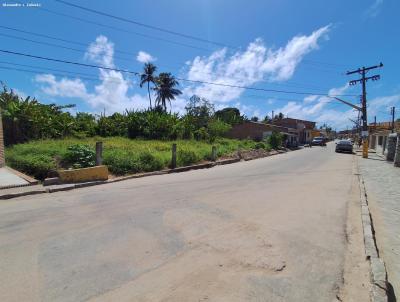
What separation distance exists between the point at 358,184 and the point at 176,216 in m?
9.15

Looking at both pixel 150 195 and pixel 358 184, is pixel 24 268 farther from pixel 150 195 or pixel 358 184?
pixel 358 184

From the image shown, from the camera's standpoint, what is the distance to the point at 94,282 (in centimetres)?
357

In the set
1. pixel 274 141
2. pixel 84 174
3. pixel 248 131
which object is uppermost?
pixel 248 131

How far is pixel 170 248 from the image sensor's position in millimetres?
4664

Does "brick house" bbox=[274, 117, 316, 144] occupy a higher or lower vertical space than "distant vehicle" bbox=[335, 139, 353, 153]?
higher

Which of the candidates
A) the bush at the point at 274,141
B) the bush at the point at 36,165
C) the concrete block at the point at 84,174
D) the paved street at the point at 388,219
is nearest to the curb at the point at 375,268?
the paved street at the point at 388,219

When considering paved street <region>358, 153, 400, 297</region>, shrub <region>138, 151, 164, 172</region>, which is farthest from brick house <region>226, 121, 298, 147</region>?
paved street <region>358, 153, 400, 297</region>

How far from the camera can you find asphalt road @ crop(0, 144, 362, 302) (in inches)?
137

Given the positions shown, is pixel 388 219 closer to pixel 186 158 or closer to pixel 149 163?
pixel 149 163

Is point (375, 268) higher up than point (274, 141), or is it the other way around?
point (274, 141)

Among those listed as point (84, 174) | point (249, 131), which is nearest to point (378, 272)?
point (84, 174)

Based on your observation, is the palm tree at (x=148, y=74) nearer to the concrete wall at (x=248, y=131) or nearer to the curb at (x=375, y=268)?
the concrete wall at (x=248, y=131)

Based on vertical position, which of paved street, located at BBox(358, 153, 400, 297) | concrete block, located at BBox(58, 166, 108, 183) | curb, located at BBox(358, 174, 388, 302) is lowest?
paved street, located at BBox(358, 153, 400, 297)

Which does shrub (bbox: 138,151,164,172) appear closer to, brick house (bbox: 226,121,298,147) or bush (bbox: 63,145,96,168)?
bush (bbox: 63,145,96,168)
